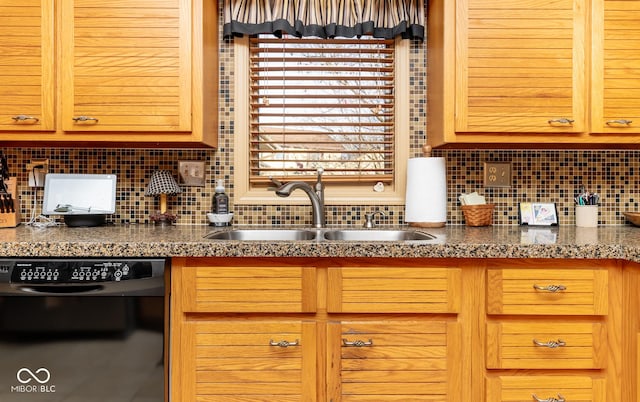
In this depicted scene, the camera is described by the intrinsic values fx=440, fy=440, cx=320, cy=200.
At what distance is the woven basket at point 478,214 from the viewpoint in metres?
2.04

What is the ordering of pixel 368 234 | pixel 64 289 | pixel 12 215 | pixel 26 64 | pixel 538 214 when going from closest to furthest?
pixel 64 289, pixel 26 64, pixel 12 215, pixel 368 234, pixel 538 214

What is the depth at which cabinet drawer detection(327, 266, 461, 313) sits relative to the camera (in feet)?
4.70

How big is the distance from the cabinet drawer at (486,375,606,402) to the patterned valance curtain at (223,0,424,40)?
1.55 m

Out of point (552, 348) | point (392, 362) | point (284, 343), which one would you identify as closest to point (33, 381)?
point (284, 343)

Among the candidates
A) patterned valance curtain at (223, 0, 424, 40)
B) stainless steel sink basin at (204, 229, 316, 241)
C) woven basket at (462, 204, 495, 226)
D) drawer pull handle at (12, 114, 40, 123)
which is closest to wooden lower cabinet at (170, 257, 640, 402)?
stainless steel sink basin at (204, 229, 316, 241)

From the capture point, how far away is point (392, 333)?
4.70 ft

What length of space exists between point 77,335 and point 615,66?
2251mm

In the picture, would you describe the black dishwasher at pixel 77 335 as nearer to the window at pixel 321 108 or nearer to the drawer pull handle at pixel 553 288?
the window at pixel 321 108

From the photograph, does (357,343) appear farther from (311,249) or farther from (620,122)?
(620,122)

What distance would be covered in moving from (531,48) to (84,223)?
2041 mm

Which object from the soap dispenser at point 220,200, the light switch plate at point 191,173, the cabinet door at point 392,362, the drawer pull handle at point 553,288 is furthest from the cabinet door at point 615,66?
the light switch plate at point 191,173

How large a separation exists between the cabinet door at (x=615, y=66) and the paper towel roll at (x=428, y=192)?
65 centimetres

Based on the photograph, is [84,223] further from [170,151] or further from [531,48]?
[531,48]

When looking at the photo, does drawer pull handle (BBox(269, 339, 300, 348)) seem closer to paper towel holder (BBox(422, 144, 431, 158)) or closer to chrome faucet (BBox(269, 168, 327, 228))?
chrome faucet (BBox(269, 168, 327, 228))
